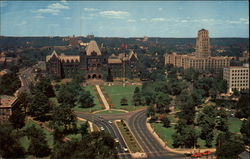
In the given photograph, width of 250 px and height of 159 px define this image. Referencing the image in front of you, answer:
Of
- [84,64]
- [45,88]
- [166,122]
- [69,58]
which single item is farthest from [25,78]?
[166,122]

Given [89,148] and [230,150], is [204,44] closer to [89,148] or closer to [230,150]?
[230,150]

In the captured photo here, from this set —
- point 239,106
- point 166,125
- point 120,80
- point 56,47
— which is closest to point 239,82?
point 239,106

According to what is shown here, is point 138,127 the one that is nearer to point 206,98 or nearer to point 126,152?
point 126,152

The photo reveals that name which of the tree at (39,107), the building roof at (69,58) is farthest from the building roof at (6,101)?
the building roof at (69,58)

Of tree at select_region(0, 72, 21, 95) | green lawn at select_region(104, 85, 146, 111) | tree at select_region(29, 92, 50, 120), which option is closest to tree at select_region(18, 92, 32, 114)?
tree at select_region(29, 92, 50, 120)

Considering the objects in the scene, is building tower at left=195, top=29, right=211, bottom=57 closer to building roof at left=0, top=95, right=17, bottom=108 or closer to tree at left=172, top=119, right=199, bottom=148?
tree at left=172, top=119, right=199, bottom=148
